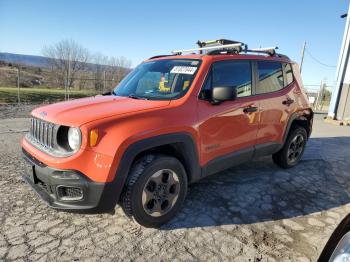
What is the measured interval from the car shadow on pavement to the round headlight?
1325 millimetres

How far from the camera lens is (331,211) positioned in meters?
3.59

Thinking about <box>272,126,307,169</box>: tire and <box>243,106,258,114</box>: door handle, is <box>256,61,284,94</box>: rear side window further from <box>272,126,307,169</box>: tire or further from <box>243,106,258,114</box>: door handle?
<box>272,126,307,169</box>: tire

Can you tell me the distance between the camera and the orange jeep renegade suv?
256cm

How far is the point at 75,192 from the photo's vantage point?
2619 millimetres

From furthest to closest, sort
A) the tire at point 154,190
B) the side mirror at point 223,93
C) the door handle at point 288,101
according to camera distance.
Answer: the door handle at point 288,101 < the side mirror at point 223,93 < the tire at point 154,190

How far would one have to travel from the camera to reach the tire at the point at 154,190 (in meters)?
2.79

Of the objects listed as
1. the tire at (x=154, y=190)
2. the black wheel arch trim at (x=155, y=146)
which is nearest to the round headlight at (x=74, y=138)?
the black wheel arch trim at (x=155, y=146)

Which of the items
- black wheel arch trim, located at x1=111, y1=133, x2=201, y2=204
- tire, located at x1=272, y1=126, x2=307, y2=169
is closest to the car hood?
black wheel arch trim, located at x1=111, y1=133, x2=201, y2=204

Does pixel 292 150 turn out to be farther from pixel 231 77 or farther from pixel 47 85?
pixel 47 85

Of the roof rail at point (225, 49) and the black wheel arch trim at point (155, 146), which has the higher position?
the roof rail at point (225, 49)

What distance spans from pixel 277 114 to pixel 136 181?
273 centimetres

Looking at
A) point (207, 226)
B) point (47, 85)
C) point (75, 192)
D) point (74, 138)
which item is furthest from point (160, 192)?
point (47, 85)

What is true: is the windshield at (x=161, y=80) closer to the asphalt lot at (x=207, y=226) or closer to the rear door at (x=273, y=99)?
the rear door at (x=273, y=99)

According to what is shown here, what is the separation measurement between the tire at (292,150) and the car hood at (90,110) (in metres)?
2.81
